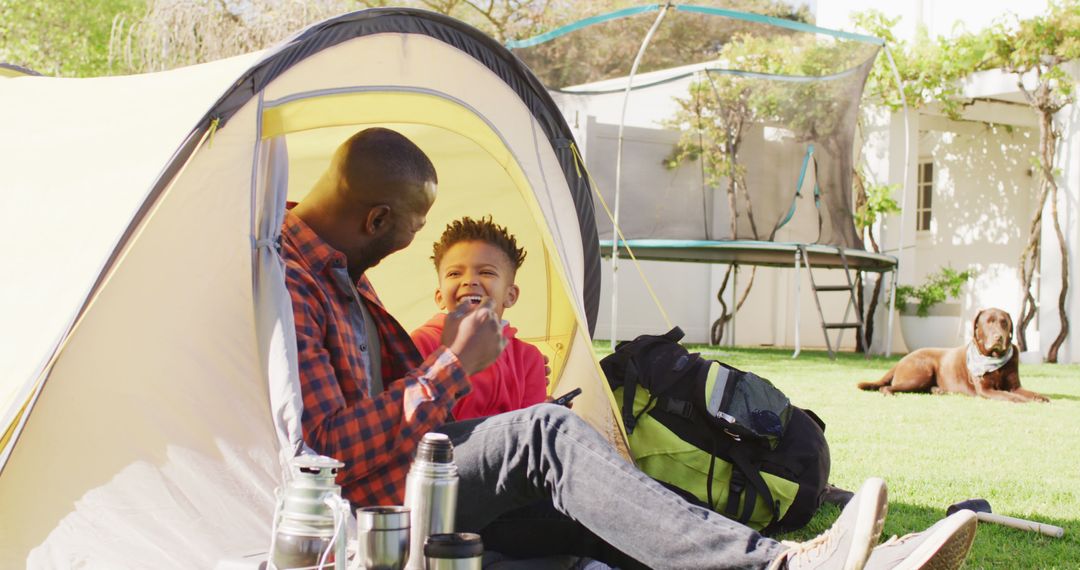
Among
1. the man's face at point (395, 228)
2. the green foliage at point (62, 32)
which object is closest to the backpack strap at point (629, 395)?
the man's face at point (395, 228)

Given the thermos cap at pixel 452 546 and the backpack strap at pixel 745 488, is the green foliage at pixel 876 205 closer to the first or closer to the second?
the backpack strap at pixel 745 488

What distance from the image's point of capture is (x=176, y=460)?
233cm

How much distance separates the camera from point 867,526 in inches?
75.5

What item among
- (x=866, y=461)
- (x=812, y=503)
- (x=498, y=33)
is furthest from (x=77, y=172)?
(x=498, y=33)

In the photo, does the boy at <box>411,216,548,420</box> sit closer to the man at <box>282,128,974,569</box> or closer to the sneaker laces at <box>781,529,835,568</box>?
the man at <box>282,128,974,569</box>

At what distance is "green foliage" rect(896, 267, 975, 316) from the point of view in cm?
1174

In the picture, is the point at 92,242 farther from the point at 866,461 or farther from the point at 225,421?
the point at 866,461

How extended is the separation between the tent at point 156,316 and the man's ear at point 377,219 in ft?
0.67

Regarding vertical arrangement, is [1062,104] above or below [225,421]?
above

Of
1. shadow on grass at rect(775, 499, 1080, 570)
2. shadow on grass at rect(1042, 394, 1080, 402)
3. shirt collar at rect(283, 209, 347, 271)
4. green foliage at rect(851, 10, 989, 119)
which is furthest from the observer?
green foliage at rect(851, 10, 989, 119)

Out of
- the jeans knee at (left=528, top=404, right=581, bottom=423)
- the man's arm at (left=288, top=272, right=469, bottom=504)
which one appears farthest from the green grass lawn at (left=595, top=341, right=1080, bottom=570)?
the man's arm at (left=288, top=272, right=469, bottom=504)

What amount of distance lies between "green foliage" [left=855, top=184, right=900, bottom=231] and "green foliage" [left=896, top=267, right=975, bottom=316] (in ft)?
2.78

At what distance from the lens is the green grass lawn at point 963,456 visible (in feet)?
10.4

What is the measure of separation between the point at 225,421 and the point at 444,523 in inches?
27.6
